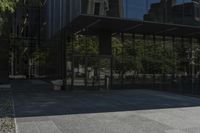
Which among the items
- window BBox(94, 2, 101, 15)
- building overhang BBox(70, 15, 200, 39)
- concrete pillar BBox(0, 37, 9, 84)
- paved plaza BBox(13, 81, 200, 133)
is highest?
window BBox(94, 2, 101, 15)

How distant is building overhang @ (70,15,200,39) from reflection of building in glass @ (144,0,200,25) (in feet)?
1.29

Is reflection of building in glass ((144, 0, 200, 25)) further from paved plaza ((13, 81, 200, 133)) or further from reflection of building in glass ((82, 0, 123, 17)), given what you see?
paved plaza ((13, 81, 200, 133))

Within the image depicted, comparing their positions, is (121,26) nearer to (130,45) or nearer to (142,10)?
(142,10)

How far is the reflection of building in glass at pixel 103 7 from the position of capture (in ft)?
58.4

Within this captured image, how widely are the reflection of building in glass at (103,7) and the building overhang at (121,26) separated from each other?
1.01 feet

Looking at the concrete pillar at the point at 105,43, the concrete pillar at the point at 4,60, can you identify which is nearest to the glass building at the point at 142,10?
the concrete pillar at the point at 105,43

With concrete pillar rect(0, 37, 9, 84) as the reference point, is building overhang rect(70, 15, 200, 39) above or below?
above

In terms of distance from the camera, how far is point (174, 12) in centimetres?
2153

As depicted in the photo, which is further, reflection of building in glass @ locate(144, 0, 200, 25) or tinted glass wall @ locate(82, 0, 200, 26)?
reflection of building in glass @ locate(144, 0, 200, 25)

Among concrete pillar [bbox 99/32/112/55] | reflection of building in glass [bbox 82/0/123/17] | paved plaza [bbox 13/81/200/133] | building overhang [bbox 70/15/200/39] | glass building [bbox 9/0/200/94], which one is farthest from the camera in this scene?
concrete pillar [bbox 99/32/112/55]

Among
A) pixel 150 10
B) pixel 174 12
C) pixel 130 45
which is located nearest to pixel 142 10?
pixel 150 10

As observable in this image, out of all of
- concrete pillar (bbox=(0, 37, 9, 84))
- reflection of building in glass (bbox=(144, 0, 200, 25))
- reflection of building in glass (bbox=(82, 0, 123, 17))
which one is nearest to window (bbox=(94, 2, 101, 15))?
reflection of building in glass (bbox=(82, 0, 123, 17))

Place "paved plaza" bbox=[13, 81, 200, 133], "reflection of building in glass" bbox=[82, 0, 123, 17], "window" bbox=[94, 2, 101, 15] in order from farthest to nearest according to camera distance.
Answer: "window" bbox=[94, 2, 101, 15] → "reflection of building in glass" bbox=[82, 0, 123, 17] → "paved plaza" bbox=[13, 81, 200, 133]

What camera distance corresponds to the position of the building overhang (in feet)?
63.9
